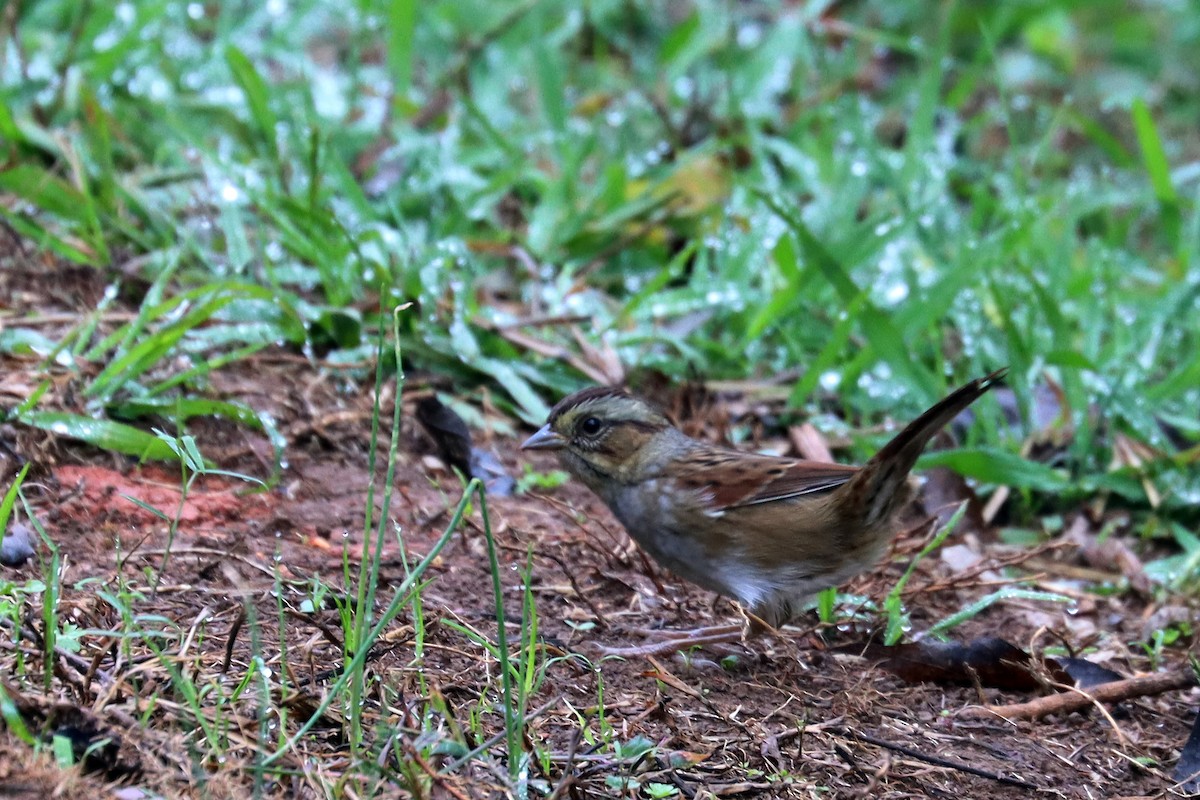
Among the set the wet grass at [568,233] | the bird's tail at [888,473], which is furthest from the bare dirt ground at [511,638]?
the bird's tail at [888,473]

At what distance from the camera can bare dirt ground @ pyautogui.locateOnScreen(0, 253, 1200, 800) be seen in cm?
260

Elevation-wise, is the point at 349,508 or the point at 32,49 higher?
the point at 32,49

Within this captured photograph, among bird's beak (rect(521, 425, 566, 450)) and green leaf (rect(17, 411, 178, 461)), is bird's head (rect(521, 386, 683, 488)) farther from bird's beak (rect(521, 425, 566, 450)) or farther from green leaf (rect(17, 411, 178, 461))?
green leaf (rect(17, 411, 178, 461))

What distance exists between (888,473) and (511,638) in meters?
1.07

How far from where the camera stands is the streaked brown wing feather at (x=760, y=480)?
3658mm

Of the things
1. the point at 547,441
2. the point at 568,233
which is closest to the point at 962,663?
the point at 547,441

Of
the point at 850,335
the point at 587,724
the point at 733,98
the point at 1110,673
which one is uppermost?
the point at 733,98

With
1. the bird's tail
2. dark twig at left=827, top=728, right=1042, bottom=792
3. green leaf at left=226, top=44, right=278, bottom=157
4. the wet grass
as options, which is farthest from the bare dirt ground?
green leaf at left=226, top=44, right=278, bottom=157

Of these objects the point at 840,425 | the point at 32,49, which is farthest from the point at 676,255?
the point at 32,49

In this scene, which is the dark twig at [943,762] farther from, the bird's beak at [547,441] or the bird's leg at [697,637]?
the bird's beak at [547,441]

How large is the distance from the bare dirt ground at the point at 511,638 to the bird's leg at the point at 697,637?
4 cm

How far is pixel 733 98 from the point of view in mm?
6633

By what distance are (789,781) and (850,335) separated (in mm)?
2684

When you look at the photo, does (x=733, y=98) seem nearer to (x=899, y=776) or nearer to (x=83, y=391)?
(x=83, y=391)
